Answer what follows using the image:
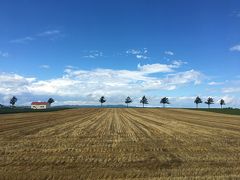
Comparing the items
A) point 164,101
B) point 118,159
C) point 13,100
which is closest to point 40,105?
point 13,100

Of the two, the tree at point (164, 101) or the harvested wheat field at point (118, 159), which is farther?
the tree at point (164, 101)

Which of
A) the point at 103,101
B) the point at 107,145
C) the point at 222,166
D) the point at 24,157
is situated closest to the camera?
the point at 222,166

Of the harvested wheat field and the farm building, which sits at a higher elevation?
the farm building

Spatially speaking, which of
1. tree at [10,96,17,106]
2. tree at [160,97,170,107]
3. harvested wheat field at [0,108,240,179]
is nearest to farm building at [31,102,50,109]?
tree at [10,96,17,106]

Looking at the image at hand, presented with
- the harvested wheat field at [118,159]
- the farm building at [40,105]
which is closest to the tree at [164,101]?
the farm building at [40,105]

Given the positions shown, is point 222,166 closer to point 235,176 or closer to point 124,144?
point 235,176

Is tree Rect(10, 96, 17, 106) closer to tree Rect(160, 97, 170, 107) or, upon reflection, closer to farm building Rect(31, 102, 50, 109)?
farm building Rect(31, 102, 50, 109)

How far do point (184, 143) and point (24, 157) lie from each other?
8.13 metres

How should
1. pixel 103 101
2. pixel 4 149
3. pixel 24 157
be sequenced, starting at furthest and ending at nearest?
pixel 103 101 < pixel 4 149 < pixel 24 157

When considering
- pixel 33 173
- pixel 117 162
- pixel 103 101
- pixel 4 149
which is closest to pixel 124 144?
pixel 117 162

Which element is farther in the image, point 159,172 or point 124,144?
point 124,144

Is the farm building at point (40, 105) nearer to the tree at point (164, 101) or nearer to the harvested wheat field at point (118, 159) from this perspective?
the tree at point (164, 101)

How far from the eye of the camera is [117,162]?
11562 mm

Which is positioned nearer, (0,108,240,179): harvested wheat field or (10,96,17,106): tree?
(0,108,240,179): harvested wheat field
